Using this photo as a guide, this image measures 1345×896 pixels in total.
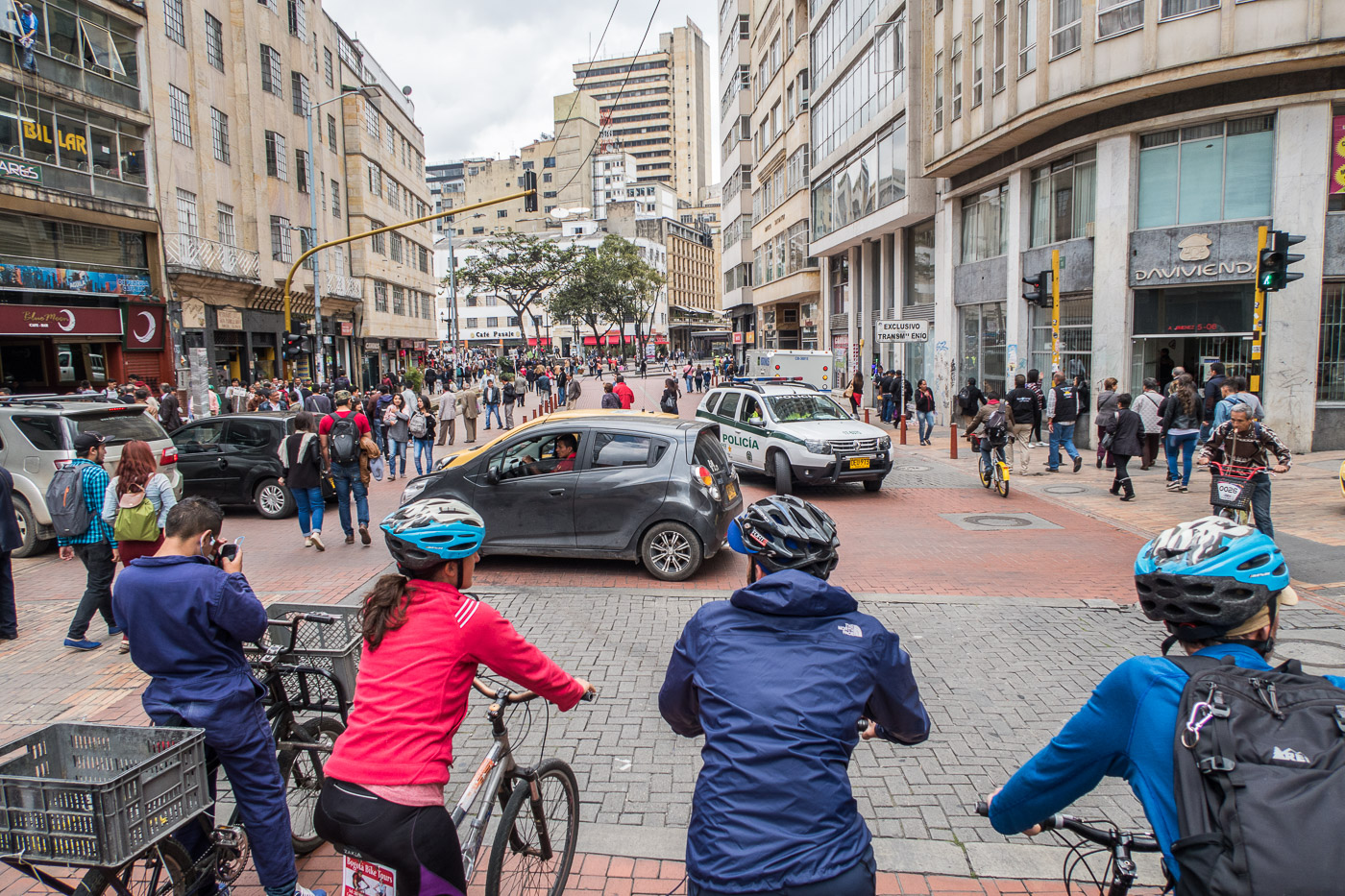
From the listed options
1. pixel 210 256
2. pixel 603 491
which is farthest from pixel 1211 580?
pixel 210 256

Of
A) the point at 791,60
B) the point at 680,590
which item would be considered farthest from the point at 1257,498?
the point at 791,60

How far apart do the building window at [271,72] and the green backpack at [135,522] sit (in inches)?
1254

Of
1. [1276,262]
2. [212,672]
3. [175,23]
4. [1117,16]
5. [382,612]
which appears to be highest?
[175,23]

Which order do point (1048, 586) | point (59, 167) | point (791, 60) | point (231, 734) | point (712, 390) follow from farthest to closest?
point (791, 60), point (59, 167), point (712, 390), point (1048, 586), point (231, 734)

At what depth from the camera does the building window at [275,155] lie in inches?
1286

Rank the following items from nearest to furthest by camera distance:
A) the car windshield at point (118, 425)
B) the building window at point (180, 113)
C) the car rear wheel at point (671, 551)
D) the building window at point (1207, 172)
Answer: the car rear wheel at point (671, 551) < the car windshield at point (118, 425) < the building window at point (1207, 172) < the building window at point (180, 113)

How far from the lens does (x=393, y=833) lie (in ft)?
8.26

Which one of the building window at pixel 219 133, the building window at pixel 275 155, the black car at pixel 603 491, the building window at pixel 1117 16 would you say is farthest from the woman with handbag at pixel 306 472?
the building window at pixel 275 155

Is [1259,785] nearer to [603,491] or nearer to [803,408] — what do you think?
[603,491]

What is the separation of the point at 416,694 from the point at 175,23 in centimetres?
3188

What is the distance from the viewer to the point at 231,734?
10.6 feet

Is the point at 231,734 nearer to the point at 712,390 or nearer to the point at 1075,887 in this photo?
the point at 1075,887

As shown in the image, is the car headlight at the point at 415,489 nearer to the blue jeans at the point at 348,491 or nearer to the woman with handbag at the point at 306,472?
the blue jeans at the point at 348,491

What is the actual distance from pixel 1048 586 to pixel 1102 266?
13388 millimetres
